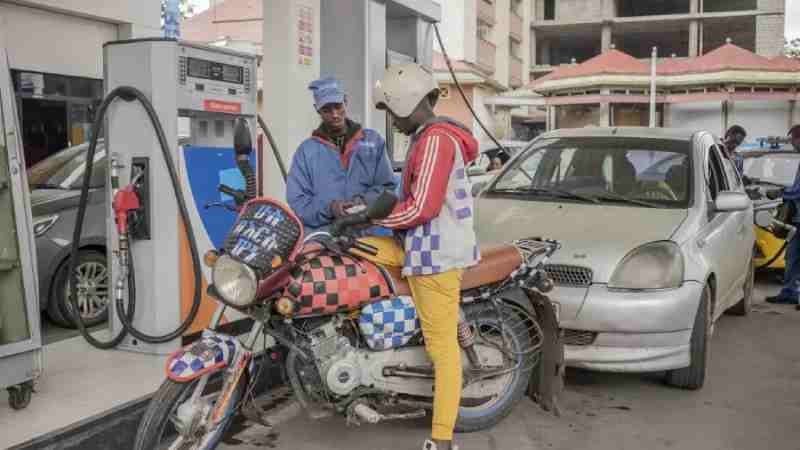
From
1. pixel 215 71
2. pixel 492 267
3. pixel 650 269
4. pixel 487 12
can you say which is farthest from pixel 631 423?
pixel 487 12

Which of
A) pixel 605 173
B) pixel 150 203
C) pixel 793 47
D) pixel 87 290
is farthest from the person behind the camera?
pixel 793 47

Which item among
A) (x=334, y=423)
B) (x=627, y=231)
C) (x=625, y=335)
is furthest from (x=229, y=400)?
(x=627, y=231)

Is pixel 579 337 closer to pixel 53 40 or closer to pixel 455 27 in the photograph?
pixel 53 40

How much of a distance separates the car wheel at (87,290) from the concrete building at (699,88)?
27.9m

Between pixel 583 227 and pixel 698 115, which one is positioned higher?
pixel 698 115

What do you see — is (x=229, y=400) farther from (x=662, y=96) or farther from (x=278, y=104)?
(x=662, y=96)

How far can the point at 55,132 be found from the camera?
11852 millimetres

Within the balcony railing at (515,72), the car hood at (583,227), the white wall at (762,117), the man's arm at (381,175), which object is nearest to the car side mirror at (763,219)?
the car hood at (583,227)

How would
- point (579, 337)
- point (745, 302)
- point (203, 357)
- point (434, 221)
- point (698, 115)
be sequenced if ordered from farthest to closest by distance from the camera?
1. point (698, 115)
2. point (745, 302)
3. point (579, 337)
4. point (434, 221)
5. point (203, 357)

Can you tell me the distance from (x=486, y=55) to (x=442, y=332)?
42453 millimetres

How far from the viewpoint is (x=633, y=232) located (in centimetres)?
557

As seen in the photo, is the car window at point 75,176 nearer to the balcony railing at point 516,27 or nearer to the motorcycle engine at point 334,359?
the motorcycle engine at point 334,359

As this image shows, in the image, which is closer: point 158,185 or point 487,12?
point 158,185

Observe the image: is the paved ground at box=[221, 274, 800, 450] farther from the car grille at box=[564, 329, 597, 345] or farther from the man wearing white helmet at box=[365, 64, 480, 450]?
the man wearing white helmet at box=[365, 64, 480, 450]
